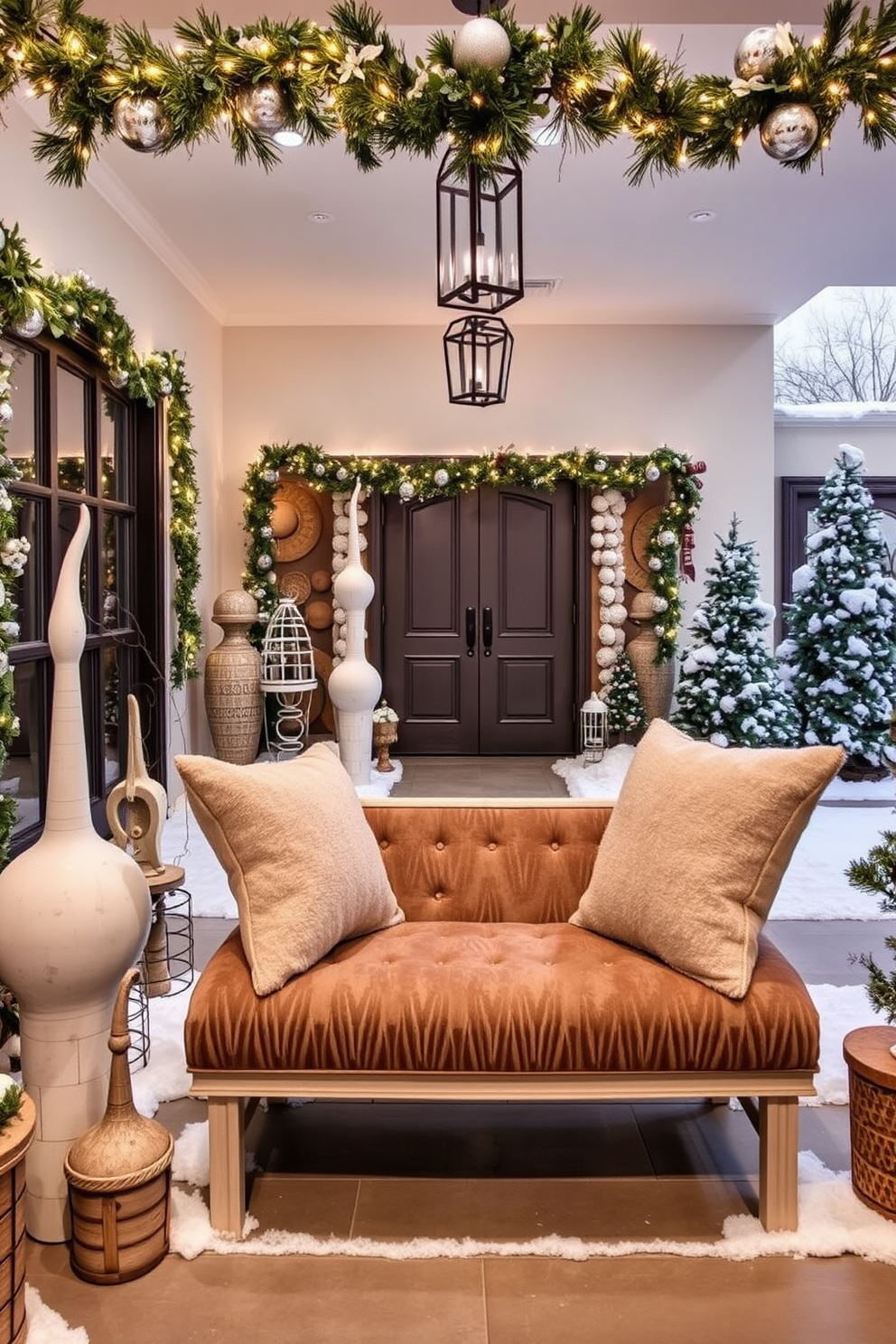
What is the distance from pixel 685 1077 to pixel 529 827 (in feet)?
2.41

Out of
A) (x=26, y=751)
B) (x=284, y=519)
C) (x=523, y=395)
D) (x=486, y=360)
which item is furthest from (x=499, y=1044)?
(x=523, y=395)

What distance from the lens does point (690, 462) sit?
7070 mm

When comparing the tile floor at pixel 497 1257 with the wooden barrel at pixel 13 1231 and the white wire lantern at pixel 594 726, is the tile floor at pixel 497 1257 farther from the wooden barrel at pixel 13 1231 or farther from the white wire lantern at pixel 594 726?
the white wire lantern at pixel 594 726

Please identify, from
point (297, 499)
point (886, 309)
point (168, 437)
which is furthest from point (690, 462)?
point (886, 309)

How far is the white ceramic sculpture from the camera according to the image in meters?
5.14

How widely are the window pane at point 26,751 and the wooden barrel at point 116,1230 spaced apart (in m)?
2.01

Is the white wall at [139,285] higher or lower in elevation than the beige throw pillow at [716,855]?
higher

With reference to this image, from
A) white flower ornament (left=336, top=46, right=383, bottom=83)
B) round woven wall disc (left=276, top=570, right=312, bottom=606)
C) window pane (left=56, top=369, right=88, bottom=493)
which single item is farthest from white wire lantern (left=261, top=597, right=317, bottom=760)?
white flower ornament (left=336, top=46, right=383, bottom=83)

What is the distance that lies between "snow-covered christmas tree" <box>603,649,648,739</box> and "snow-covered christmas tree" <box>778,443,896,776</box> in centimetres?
112

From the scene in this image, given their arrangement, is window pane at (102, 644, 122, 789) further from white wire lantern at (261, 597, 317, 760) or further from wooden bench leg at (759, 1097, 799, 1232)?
wooden bench leg at (759, 1097, 799, 1232)

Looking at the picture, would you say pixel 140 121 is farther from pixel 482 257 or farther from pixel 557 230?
pixel 557 230

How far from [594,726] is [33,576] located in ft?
14.1

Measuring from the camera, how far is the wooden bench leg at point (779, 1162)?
6.25 ft

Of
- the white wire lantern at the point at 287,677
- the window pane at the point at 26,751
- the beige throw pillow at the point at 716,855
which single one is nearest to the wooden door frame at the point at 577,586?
the white wire lantern at the point at 287,677
